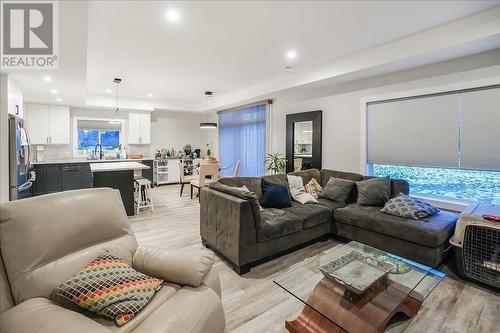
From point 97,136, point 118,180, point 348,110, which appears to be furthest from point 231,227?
→ point 97,136

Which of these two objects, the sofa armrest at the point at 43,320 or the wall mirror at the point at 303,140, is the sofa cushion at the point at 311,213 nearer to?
the wall mirror at the point at 303,140

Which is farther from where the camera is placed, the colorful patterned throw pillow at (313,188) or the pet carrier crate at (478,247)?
the colorful patterned throw pillow at (313,188)

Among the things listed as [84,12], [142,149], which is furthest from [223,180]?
[142,149]

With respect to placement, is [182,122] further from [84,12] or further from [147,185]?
[84,12]

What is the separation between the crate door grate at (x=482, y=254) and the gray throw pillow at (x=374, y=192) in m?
1.03

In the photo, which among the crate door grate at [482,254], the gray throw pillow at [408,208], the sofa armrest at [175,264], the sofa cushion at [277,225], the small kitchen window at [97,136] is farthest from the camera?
the small kitchen window at [97,136]

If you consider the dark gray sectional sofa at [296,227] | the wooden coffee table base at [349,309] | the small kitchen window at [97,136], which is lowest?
the wooden coffee table base at [349,309]

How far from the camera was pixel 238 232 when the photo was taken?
2.54 meters

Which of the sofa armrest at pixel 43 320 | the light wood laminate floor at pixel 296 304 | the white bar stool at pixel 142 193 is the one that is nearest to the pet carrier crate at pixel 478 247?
the light wood laminate floor at pixel 296 304

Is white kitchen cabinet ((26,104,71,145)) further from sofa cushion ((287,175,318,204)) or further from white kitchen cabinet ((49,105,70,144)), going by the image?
sofa cushion ((287,175,318,204))

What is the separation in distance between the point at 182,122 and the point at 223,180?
5.80 m

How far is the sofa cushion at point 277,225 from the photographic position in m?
2.69

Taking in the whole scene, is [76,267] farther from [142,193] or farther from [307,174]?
[142,193]

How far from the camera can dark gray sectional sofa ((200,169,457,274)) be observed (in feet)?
8.48
